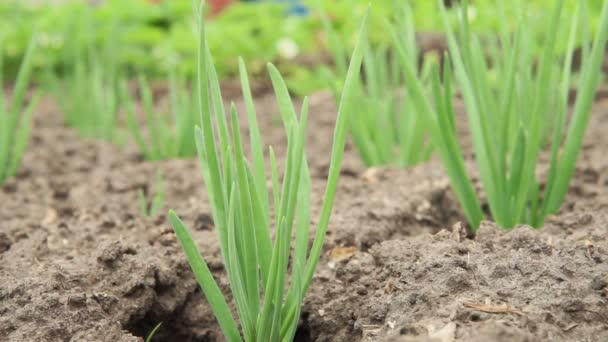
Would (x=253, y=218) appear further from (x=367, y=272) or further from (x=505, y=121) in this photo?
(x=505, y=121)

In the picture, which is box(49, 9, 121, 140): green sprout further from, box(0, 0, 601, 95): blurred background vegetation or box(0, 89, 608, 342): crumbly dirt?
box(0, 89, 608, 342): crumbly dirt

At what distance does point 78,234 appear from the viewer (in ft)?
5.19

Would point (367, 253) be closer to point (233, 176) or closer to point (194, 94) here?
point (233, 176)

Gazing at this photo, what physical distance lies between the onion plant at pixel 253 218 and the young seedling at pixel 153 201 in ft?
1.82

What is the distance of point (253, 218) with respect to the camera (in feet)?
3.61

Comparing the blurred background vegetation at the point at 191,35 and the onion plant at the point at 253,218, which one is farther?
the blurred background vegetation at the point at 191,35

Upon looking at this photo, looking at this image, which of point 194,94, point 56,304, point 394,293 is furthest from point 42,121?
point 394,293

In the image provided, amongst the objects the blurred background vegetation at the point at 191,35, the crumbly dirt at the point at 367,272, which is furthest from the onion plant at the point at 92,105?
the crumbly dirt at the point at 367,272

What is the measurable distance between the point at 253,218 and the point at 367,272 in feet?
0.96

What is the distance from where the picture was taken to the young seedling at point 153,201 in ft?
5.62

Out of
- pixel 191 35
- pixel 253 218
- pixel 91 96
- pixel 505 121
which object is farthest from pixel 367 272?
pixel 191 35

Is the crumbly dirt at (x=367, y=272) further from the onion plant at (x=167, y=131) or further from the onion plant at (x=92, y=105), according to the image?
the onion plant at (x=92, y=105)

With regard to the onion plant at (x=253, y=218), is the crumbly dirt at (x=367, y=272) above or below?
below

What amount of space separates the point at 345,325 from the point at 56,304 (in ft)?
1.45
